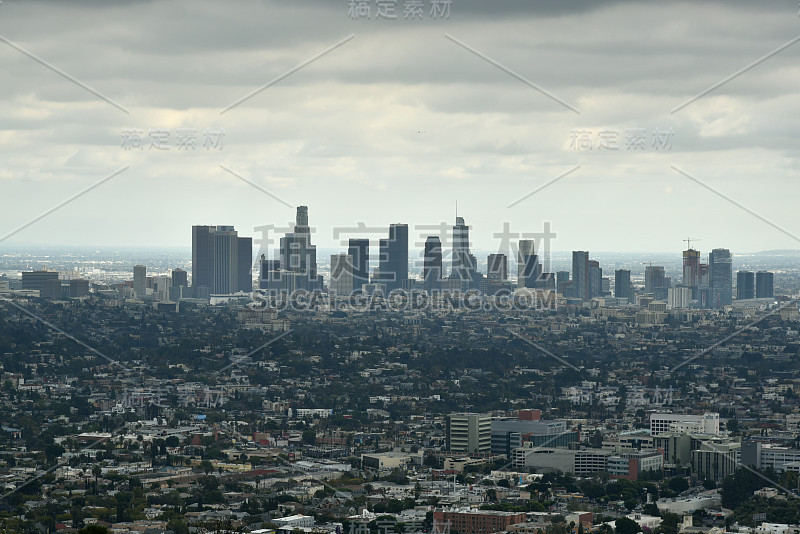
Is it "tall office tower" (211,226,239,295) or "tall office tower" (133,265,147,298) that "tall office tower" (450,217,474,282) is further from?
"tall office tower" (133,265,147,298)

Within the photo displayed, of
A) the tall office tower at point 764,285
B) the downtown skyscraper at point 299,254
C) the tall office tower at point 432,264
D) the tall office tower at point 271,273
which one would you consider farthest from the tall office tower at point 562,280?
the tall office tower at point 271,273

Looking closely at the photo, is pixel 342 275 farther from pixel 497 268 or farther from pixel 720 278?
pixel 720 278

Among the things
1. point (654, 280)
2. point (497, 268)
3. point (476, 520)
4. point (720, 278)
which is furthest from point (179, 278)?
point (476, 520)

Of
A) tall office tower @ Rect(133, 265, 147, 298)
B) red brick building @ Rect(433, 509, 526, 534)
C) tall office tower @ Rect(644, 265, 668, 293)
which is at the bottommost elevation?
red brick building @ Rect(433, 509, 526, 534)

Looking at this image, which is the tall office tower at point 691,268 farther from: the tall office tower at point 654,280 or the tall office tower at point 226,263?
the tall office tower at point 226,263

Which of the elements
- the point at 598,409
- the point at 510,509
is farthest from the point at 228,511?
the point at 598,409

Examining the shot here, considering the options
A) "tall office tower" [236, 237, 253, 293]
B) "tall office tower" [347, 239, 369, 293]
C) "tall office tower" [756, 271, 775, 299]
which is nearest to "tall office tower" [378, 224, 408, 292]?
"tall office tower" [347, 239, 369, 293]
